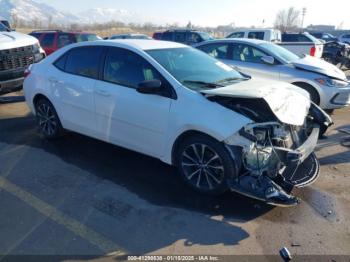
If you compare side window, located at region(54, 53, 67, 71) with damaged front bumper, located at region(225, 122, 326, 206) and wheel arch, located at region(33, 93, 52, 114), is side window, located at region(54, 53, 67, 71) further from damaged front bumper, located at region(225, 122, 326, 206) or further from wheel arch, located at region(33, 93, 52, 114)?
damaged front bumper, located at region(225, 122, 326, 206)

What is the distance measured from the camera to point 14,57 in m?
8.22

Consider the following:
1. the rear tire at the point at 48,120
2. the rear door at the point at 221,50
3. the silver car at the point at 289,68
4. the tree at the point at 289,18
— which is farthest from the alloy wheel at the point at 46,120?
the tree at the point at 289,18

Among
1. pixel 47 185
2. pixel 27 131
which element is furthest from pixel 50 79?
pixel 47 185

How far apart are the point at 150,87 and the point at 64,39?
11.2 meters

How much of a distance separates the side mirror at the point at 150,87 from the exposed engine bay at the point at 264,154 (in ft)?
2.08

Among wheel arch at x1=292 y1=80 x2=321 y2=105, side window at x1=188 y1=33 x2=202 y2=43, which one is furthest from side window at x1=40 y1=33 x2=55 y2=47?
wheel arch at x1=292 y1=80 x2=321 y2=105

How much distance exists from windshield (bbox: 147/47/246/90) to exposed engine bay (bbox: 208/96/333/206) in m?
0.51

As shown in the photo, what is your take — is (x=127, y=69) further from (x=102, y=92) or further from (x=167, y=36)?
(x=167, y=36)

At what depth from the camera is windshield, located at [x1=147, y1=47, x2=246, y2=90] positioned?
4.47 meters

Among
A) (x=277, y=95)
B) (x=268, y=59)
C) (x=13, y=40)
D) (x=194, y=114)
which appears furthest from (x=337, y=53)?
(x=194, y=114)

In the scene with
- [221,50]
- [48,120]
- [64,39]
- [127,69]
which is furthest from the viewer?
[64,39]

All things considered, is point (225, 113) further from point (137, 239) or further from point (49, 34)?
point (49, 34)

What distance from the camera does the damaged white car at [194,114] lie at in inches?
153

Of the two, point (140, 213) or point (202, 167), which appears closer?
point (140, 213)
